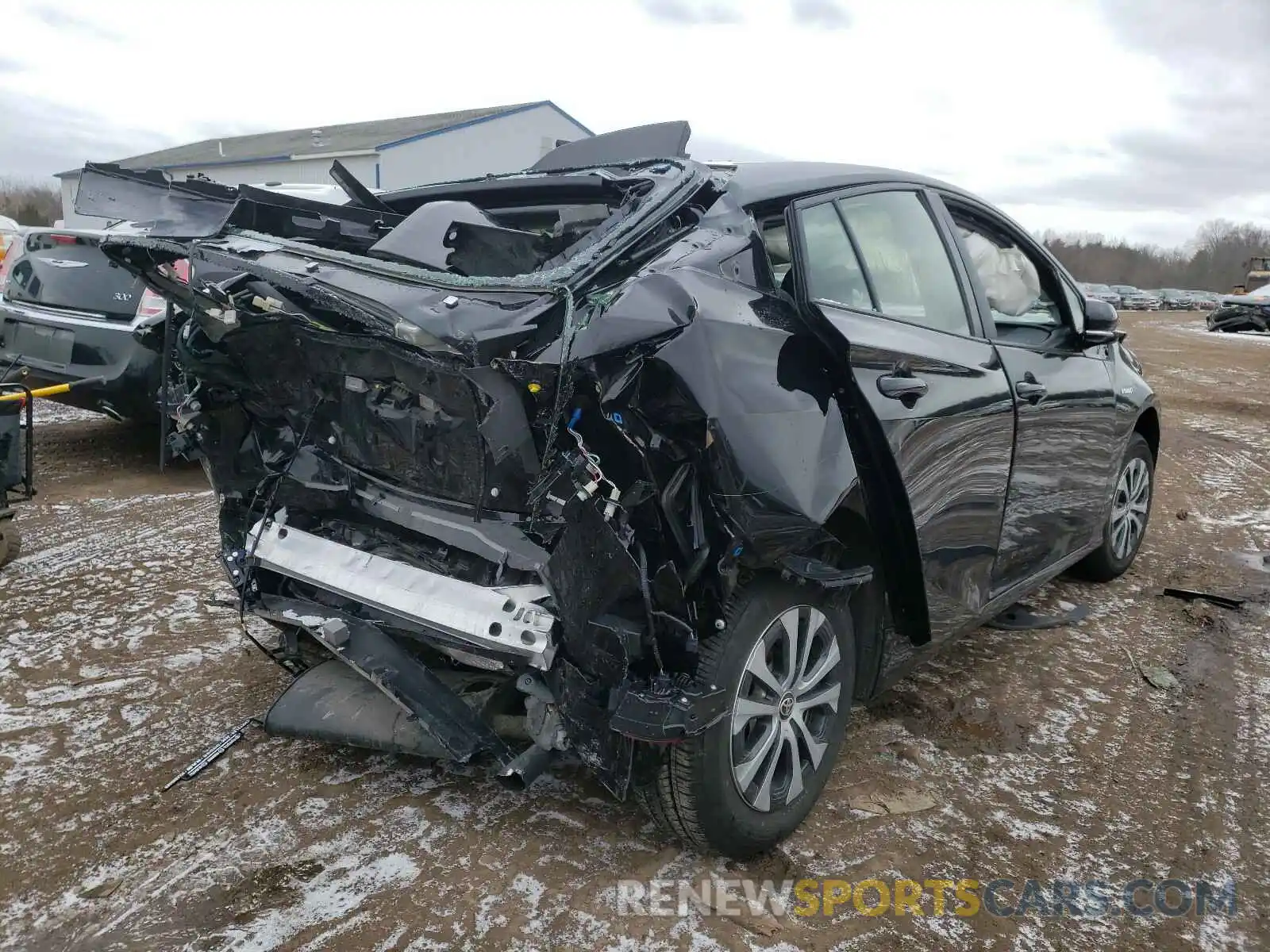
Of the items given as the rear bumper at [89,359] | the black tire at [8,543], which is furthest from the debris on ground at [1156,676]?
the rear bumper at [89,359]

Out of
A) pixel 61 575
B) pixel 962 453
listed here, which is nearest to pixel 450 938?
pixel 962 453

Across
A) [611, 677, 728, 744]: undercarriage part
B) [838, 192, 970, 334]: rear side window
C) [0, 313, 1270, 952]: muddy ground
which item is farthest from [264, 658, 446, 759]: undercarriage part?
[838, 192, 970, 334]: rear side window

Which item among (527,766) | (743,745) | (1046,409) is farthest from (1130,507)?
(527,766)

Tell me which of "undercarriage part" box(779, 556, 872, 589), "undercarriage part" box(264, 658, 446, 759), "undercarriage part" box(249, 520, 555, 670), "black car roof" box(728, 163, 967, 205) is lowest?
"undercarriage part" box(264, 658, 446, 759)

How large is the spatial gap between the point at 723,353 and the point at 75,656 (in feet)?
10.1

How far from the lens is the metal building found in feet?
83.3

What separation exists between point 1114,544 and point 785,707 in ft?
10.3

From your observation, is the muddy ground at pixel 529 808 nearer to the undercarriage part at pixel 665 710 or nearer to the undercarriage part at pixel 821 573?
the undercarriage part at pixel 665 710

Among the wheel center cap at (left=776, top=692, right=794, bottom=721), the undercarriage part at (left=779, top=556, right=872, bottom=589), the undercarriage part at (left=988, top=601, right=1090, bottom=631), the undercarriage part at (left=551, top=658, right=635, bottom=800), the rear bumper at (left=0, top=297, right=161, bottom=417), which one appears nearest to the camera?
the undercarriage part at (left=551, top=658, right=635, bottom=800)

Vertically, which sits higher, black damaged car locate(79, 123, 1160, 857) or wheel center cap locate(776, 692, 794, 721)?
black damaged car locate(79, 123, 1160, 857)

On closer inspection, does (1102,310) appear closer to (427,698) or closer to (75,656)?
(427,698)

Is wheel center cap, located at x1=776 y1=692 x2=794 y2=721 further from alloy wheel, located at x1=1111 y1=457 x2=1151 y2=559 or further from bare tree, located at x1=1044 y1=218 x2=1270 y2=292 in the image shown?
bare tree, located at x1=1044 y1=218 x2=1270 y2=292

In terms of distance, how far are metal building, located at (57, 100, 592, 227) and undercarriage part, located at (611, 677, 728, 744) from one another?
79.1 ft

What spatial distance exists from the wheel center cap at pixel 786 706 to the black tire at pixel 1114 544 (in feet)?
8.97
